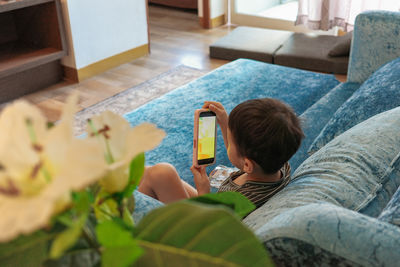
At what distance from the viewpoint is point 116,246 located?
1.28ft

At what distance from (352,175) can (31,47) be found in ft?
9.56

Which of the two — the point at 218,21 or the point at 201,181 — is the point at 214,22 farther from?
the point at 201,181

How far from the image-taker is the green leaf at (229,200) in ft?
1.65

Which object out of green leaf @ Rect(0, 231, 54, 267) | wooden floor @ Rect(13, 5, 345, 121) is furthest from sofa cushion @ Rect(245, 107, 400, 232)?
wooden floor @ Rect(13, 5, 345, 121)

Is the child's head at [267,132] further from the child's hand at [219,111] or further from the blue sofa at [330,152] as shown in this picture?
the child's hand at [219,111]

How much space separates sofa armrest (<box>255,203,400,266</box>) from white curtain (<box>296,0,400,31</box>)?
3482 millimetres

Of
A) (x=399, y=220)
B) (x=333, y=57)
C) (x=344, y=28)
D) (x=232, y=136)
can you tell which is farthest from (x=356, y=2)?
(x=399, y=220)

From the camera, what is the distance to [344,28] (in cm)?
391

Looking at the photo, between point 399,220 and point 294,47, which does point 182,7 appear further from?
point 399,220

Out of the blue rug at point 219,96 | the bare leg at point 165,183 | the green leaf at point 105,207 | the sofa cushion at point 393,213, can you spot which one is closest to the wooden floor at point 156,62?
the blue rug at point 219,96

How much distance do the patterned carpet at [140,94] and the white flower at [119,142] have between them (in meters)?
2.31

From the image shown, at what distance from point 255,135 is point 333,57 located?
260 cm

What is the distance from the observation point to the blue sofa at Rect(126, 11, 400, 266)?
2.17 ft

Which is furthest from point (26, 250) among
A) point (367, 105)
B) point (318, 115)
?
point (318, 115)
